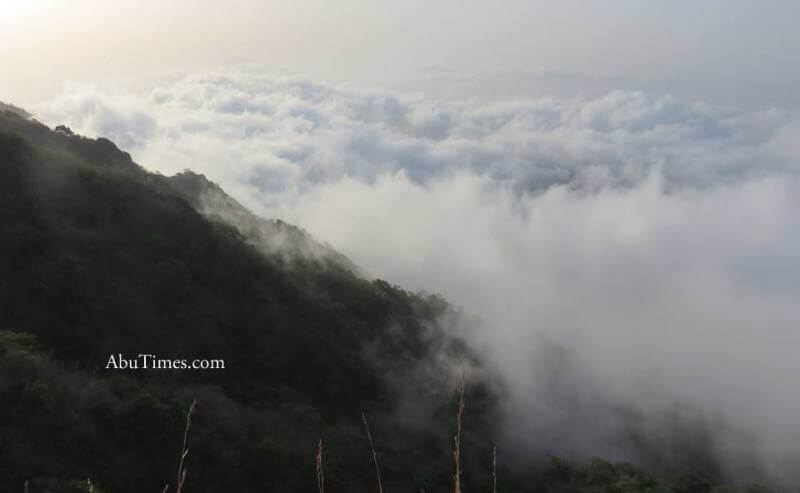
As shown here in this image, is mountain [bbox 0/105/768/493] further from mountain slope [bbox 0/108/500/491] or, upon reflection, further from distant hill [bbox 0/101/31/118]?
distant hill [bbox 0/101/31/118]

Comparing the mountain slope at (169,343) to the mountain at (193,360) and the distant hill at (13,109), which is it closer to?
the mountain at (193,360)

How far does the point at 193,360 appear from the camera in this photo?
96.4 feet

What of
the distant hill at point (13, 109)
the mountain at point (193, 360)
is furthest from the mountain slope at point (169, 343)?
the distant hill at point (13, 109)

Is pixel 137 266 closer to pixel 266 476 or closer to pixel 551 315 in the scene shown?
pixel 266 476

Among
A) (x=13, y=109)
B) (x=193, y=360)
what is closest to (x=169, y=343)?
(x=193, y=360)

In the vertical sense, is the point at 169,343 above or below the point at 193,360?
above

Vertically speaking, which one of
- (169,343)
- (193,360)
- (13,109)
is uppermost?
(13,109)

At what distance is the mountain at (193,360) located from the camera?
17.4m

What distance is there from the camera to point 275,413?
26.1 metres

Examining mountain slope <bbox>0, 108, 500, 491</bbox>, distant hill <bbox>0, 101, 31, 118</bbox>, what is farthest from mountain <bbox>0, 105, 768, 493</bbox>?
distant hill <bbox>0, 101, 31, 118</bbox>

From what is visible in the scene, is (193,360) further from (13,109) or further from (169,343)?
(13,109)

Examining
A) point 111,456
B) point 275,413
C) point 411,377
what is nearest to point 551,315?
point 411,377

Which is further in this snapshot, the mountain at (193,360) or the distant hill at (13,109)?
the distant hill at (13,109)

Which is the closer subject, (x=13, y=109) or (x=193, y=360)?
(x=193, y=360)
